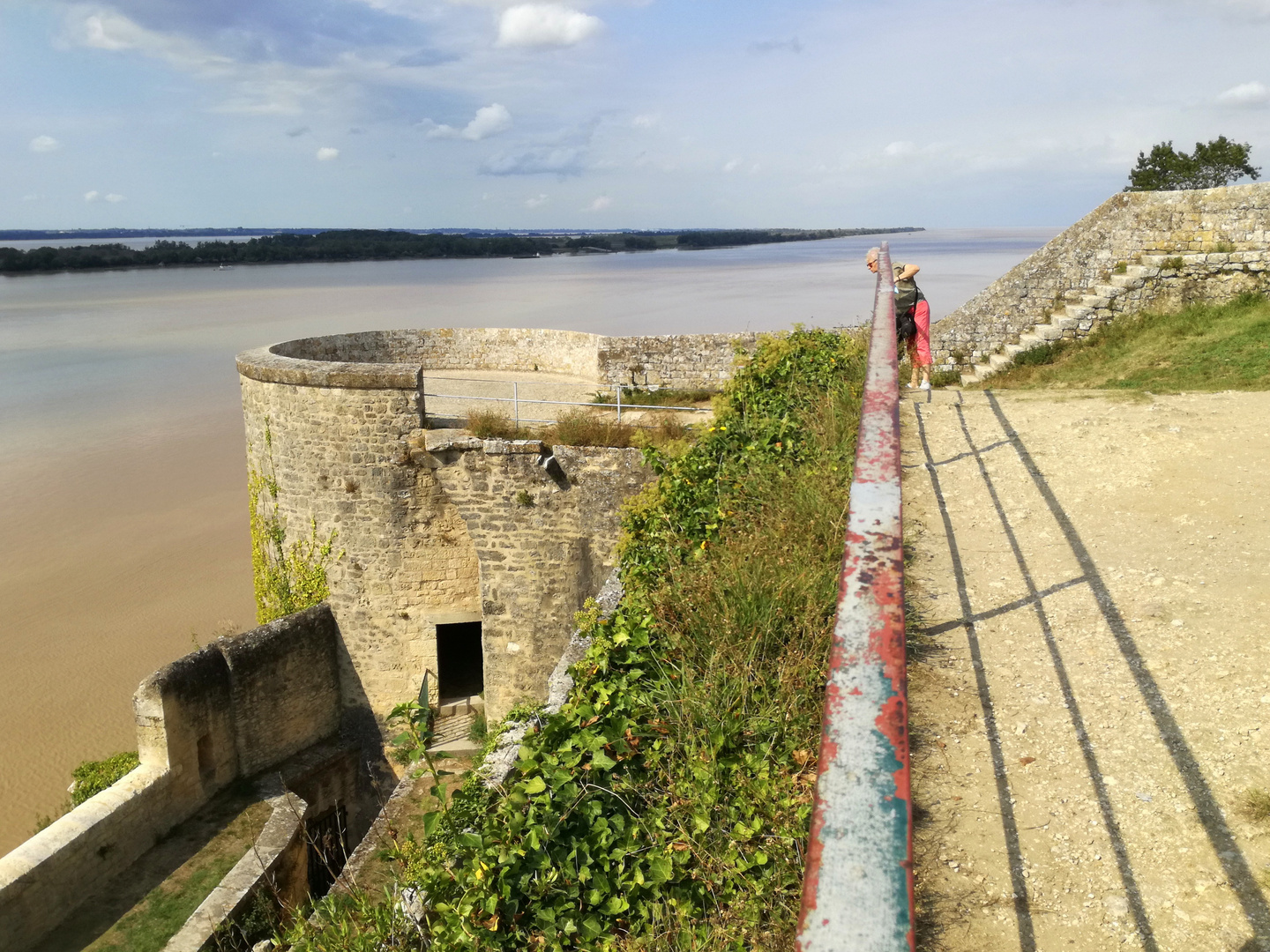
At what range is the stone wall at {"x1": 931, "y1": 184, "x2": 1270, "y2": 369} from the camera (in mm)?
11852

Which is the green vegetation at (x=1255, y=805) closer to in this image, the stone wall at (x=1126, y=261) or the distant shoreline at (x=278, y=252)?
the stone wall at (x=1126, y=261)

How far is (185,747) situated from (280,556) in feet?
8.01

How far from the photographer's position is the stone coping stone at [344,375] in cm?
985

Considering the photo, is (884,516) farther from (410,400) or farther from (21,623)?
(21,623)

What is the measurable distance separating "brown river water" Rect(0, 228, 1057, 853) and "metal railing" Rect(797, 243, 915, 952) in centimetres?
1138

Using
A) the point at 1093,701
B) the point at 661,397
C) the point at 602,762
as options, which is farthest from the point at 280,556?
the point at 1093,701

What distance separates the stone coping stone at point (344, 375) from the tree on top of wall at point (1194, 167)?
627 inches

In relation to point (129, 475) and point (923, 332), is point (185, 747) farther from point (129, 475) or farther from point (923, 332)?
point (129, 475)

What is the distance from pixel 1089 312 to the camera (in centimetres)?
1202

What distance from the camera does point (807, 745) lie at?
2986 mm

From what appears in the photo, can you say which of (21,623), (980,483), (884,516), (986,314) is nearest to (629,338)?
(986,314)

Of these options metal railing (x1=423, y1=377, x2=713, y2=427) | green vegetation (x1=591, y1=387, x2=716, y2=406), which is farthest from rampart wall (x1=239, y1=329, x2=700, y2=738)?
green vegetation (x1=591, y1=387, x2=716, y2=406)

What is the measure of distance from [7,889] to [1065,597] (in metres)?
8.67

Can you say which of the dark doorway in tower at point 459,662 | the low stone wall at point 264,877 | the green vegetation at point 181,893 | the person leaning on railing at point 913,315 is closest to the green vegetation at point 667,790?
the person leaning on railing at point 913,315
